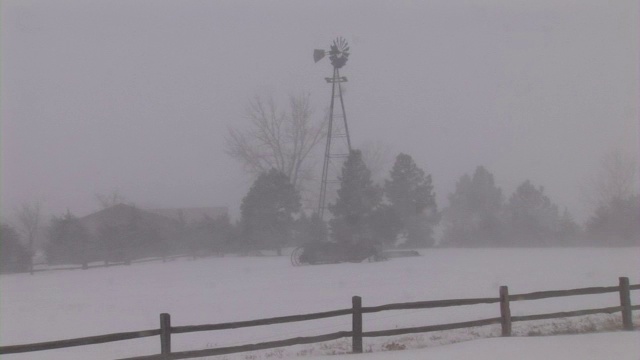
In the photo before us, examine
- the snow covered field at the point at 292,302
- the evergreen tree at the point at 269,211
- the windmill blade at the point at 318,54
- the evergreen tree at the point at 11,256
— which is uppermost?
the windmill blade at the point at 318,54

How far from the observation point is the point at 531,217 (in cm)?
5694

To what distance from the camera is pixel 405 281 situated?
25.0 meters

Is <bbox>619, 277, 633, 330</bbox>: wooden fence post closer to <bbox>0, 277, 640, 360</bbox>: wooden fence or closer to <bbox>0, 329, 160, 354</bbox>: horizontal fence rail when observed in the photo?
<bbox>0, 277, 640, 360</bbox>: wooden fence

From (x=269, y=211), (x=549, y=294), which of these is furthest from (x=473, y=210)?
(x=549, y=294)

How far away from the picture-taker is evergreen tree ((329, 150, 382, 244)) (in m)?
50.1

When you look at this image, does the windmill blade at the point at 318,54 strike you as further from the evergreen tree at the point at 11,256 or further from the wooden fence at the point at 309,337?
the wooden fence at the point at 309,337

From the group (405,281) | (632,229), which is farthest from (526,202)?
(405,281)

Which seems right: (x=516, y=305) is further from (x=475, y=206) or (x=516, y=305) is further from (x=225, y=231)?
(x=475, y=206)

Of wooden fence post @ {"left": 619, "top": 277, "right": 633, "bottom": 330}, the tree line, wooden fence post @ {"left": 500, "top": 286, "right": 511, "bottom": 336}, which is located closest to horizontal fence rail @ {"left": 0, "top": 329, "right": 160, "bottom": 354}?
wooden fence post @ {"left": 500, "top": 286, "right": 511, "bottom": 336}

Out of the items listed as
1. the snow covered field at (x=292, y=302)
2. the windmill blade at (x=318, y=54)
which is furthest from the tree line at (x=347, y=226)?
the snow covered field at (x=292, y=302)

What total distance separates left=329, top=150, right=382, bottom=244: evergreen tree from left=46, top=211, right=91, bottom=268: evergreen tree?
1923 cm

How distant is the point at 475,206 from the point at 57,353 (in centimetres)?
5747

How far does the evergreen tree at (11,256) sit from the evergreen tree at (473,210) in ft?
122

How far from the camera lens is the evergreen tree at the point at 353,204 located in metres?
50.1
